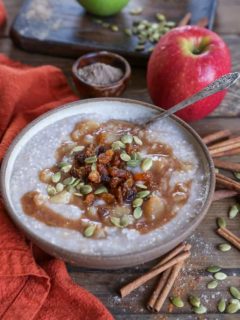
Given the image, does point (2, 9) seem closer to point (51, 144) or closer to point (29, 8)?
point (29, 8)

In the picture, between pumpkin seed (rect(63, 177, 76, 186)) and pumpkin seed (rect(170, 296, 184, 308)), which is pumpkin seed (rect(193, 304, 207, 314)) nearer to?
pumpkin seed (rect(170, 296, 184, 308))

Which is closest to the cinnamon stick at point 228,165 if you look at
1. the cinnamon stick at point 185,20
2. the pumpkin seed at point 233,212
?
the pumpkin seed at point 233,212

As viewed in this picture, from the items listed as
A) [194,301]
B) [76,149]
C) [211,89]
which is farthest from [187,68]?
[194,301]

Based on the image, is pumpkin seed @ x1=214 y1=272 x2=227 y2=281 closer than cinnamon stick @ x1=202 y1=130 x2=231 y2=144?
Yes

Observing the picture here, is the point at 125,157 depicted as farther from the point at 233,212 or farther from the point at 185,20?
the point at 185,20

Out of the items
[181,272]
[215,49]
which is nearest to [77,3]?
[215,49]

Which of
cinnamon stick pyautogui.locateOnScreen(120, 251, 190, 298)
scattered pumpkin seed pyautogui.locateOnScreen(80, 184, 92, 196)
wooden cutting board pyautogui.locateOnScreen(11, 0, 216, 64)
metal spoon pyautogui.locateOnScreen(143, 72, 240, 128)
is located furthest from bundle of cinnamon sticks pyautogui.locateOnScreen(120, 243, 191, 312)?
wooden cutting board pyautogui.locateOnScreen(11, 0, 216, 64)
